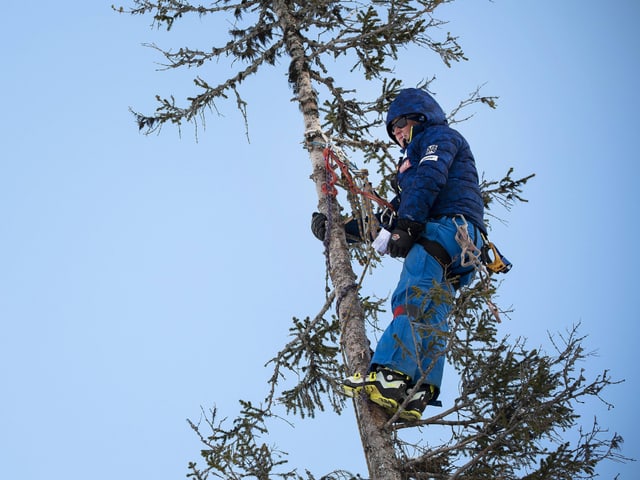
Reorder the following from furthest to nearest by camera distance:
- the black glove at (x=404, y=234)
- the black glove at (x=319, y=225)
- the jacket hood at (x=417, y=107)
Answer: the black glove at (x=319, y=225), the jacket hood at (x=417, y=107), the black glove at (x=404, y=234)

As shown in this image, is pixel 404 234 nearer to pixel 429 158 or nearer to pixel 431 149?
pixel 429 158

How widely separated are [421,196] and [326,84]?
3.04 metres

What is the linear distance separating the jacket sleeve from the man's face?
0.42 m

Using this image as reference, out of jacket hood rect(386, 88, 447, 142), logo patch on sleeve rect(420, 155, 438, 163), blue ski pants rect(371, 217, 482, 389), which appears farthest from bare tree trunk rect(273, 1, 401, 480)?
logo patch on sleeve rect(420, 155, 438, 163)

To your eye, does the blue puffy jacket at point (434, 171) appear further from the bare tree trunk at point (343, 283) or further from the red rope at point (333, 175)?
the bare tree trunk at point (343, 283)

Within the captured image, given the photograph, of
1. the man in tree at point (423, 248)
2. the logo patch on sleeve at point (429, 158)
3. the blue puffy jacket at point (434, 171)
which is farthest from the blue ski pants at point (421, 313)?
the logo patch on sleeve at point (429, 158)

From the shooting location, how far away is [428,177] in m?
5.41

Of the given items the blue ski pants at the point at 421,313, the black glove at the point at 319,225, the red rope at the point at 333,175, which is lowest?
the blue ski pants at the point at 421,313

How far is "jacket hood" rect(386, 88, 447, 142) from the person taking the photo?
20.0 feet

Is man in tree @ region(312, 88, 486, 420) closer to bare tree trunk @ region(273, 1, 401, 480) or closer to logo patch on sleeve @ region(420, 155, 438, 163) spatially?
logo patch on sleeve @ region(420, 155, 438, 163)

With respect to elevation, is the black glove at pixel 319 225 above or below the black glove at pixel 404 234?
above

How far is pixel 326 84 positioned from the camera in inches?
312

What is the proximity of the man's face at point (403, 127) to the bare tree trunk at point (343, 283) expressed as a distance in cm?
87

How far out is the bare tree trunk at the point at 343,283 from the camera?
473 centimetres
